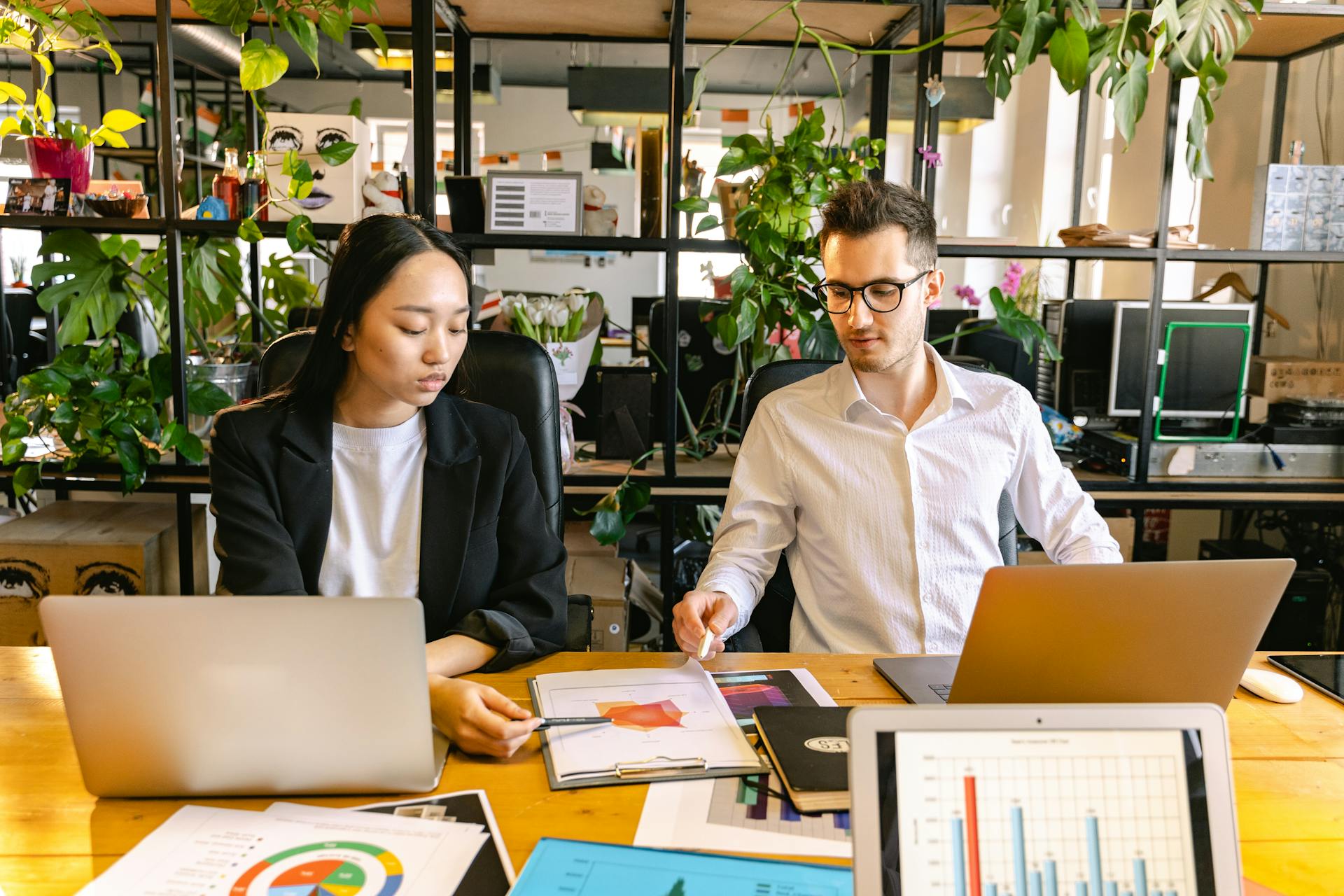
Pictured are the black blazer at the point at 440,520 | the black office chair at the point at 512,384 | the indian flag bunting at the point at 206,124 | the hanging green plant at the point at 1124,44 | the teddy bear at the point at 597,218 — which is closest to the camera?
the black blazer at the point at 440,520

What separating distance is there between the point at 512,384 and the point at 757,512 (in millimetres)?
463

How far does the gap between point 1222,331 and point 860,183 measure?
1.40 m

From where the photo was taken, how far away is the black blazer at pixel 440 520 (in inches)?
54.4

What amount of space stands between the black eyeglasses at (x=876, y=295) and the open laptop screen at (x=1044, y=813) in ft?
3.50

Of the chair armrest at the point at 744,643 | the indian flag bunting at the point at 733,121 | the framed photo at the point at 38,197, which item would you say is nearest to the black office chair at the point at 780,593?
the chair armrest at the point at 744,643

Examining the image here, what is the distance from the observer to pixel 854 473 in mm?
1716

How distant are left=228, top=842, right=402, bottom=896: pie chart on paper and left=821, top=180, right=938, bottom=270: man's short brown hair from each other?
121 centimetres

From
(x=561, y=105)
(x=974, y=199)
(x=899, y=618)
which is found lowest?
(x=899, y=618)

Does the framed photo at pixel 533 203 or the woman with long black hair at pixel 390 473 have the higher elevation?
the framed photo at pixel 533 203

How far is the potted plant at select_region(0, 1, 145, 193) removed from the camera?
2270 millimetres

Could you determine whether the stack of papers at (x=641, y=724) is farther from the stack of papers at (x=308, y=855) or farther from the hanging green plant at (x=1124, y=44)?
the hanging green plant at (x=1124, y=44)

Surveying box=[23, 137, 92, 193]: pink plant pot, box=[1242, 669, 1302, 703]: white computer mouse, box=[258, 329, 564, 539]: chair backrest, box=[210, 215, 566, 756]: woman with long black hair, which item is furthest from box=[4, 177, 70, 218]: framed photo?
box=[1242, 669, 1302, 703]: white computer mouse

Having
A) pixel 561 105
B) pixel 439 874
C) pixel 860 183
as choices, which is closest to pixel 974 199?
pixel 561 105

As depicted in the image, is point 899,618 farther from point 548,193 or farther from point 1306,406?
point 1306,406
